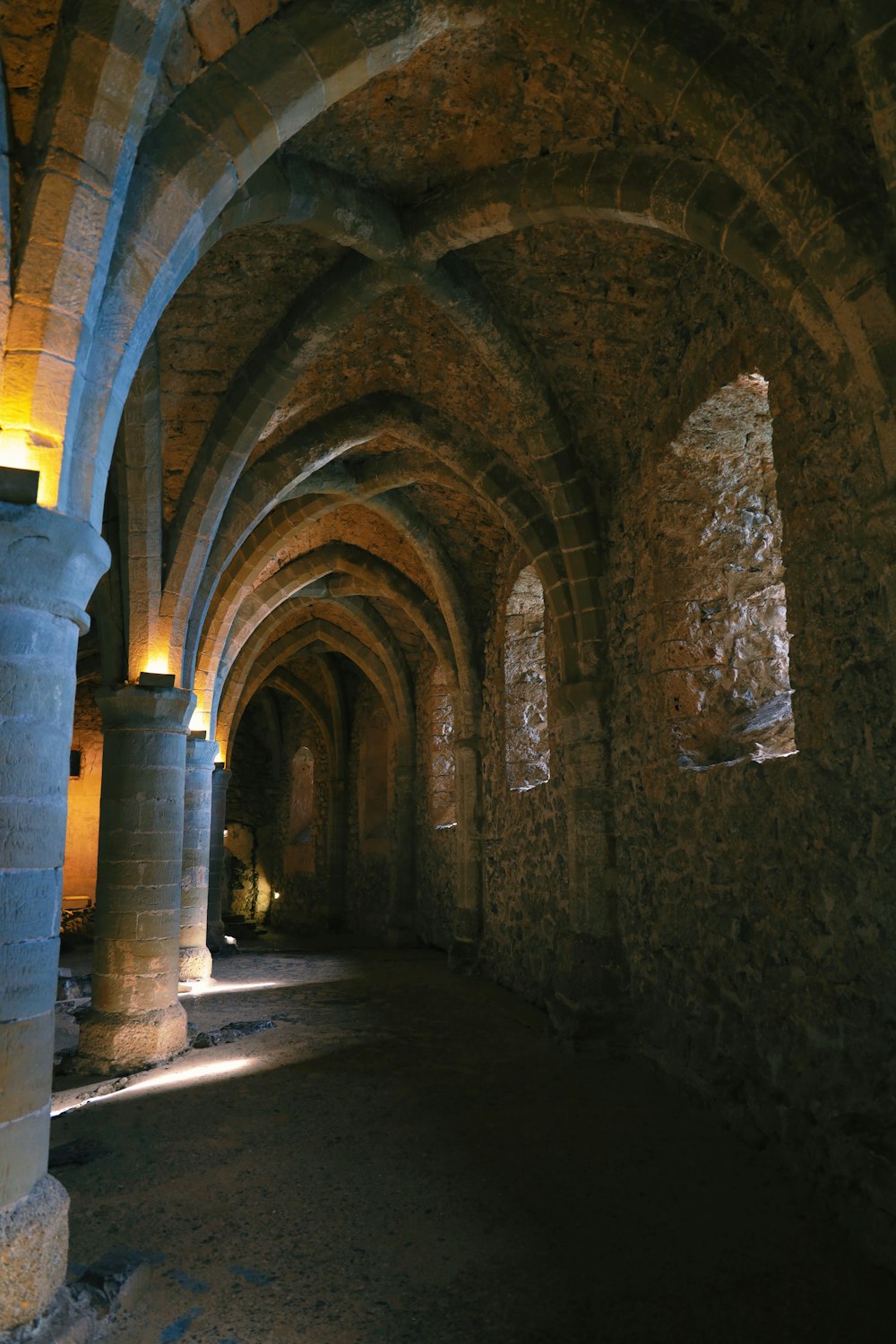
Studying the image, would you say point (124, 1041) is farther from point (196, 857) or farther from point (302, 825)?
point (302, 825)

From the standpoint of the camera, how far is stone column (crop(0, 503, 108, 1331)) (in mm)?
2408

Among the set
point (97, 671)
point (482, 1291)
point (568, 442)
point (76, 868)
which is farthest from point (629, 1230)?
point (76, 868)

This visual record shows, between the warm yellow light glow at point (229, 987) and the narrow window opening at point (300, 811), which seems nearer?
the warm yellow light glow at point (229, 987)

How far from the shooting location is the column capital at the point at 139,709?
231 inches

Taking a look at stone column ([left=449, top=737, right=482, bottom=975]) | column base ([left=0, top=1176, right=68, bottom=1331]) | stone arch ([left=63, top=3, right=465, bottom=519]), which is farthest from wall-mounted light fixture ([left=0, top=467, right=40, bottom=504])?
stone column ([left=449, top=737, right=482, bottom=975])

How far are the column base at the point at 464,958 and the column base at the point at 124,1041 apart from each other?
149 inches

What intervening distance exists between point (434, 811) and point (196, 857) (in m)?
3.42

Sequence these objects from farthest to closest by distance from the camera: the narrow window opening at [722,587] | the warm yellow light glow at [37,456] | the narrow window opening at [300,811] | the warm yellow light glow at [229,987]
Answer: the narrow window opening at [300,811] < the warm yellow light glow at [229,987] < the narrow window opening at [722,587] < the warm yellow light glow at [37,456]

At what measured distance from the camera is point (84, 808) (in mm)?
14477

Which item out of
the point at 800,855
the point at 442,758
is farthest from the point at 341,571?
the point at 800,855

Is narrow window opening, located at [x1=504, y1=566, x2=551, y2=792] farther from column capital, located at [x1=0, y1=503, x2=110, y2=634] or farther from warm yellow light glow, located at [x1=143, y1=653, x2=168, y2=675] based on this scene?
column capital, located at [x1=0, y1=503, x2=110, y2=634]

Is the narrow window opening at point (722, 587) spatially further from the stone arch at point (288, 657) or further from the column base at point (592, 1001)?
the stone arch at point (288, 657)

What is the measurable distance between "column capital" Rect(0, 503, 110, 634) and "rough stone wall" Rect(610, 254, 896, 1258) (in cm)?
257

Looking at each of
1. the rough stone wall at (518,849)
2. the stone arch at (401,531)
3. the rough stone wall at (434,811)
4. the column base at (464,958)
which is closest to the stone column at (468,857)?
the column base at (464,958)
